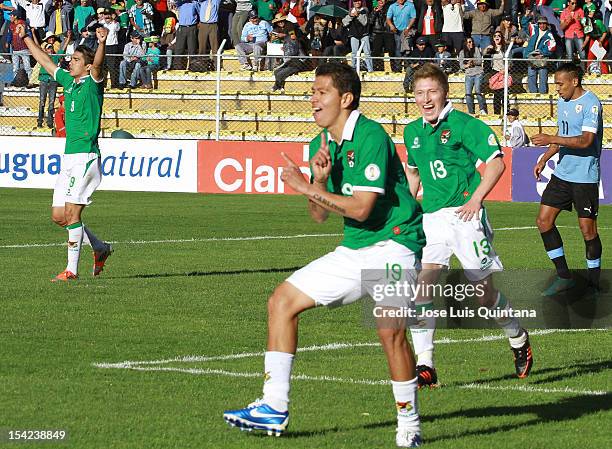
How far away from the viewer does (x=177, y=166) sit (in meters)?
29.9

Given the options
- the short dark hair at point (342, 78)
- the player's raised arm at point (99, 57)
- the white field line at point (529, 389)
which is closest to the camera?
the short dark hair at point (342, 78)

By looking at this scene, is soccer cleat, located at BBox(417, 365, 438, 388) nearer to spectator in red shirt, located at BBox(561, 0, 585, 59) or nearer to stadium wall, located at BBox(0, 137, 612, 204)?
stadium wall, located at BBox(0, 137, 612, 204)

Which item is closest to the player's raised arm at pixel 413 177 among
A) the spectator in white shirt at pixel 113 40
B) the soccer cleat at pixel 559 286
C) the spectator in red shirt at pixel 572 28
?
the soccer cleat at pixel 559 286

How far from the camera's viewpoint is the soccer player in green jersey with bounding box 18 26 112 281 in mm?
14156

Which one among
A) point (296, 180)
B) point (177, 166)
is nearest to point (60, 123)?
point (177, 166)

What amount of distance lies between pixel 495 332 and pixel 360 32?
20.6 metres

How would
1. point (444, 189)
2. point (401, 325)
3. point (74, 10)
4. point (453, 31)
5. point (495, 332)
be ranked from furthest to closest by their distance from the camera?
point (74, 10)
point (453, 31)
point (495, 332)
point (444, 189)
point (401, 325)

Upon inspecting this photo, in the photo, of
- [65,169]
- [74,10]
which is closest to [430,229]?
[65,169]

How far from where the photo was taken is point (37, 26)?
115 feet

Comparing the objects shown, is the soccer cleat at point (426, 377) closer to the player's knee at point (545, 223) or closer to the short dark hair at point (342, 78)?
the short dark hair at point (342, 78)

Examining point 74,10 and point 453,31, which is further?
point 74,10

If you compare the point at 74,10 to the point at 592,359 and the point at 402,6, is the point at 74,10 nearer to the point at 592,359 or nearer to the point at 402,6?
the point at 402,6

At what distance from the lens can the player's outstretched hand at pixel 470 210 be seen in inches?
350

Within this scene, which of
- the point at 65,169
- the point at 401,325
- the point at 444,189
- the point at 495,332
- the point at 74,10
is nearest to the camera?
the point at 401,325
